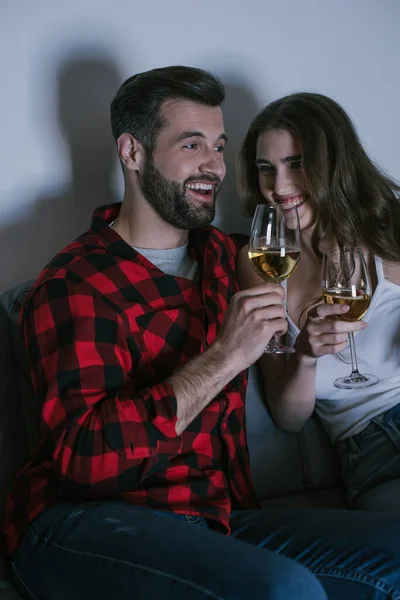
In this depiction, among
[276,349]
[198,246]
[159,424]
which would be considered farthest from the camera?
[198,246]

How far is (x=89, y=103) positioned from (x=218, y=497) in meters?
1.12

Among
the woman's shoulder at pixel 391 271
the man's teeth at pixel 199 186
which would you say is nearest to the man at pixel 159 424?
the man's teeth at pixel 199 186

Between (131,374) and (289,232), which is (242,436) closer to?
(131,374)

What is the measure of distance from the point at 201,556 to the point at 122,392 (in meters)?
0.37

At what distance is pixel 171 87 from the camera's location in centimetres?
177

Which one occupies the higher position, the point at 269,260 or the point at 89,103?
the point at 89,103

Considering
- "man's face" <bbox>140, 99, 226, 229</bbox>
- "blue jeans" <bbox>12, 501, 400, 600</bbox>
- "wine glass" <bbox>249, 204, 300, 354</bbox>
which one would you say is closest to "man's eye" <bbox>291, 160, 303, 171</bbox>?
"man's face" <bbox>140, 99, 226, 229</bbox>

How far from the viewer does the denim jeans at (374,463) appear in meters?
1.69

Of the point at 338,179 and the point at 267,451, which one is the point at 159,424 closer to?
the point at 267,451

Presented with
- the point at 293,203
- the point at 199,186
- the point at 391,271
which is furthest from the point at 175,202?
the point at 391,271

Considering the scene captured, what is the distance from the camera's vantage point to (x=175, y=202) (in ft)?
5.77

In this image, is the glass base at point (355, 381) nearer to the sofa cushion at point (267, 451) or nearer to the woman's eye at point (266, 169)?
the sofa cushion at point (267, 451)

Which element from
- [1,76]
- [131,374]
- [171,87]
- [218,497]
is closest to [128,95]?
[171,87]

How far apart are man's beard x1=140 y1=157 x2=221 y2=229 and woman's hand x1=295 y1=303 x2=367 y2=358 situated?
1.33 feet
